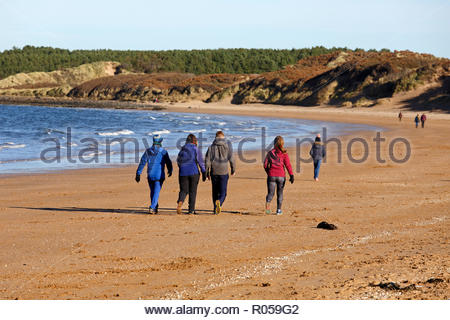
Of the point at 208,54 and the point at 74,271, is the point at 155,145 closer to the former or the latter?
the point at 74,271

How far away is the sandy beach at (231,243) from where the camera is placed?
242 inches

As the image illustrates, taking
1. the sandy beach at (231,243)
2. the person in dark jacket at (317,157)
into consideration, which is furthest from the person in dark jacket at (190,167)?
the person in dark jacket at (317,157)

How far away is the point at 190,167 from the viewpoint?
36.2 feet

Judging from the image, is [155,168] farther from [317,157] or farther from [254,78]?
[254,78]

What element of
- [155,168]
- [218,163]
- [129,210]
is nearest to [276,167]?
[218,163]

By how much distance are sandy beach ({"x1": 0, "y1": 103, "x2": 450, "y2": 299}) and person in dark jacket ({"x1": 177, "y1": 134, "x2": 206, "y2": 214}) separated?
0.49 m

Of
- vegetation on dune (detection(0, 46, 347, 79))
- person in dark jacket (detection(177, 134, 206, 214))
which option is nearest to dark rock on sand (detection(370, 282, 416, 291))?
person in dark jacket (detection(177, 134, 206, 214))

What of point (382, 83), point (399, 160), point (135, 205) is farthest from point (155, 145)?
point (382, 83)

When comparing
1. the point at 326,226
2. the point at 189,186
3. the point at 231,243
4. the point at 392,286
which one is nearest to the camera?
the point at 392,286

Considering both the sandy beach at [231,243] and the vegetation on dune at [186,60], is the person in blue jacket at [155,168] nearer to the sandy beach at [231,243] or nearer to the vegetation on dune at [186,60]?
the sandy beach at [231,243]

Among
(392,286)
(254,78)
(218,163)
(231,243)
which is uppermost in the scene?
(254,78)

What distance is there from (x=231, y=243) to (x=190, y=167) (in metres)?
2.90

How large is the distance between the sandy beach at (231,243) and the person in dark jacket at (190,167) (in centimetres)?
49

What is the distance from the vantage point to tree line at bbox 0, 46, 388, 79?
148250mm
